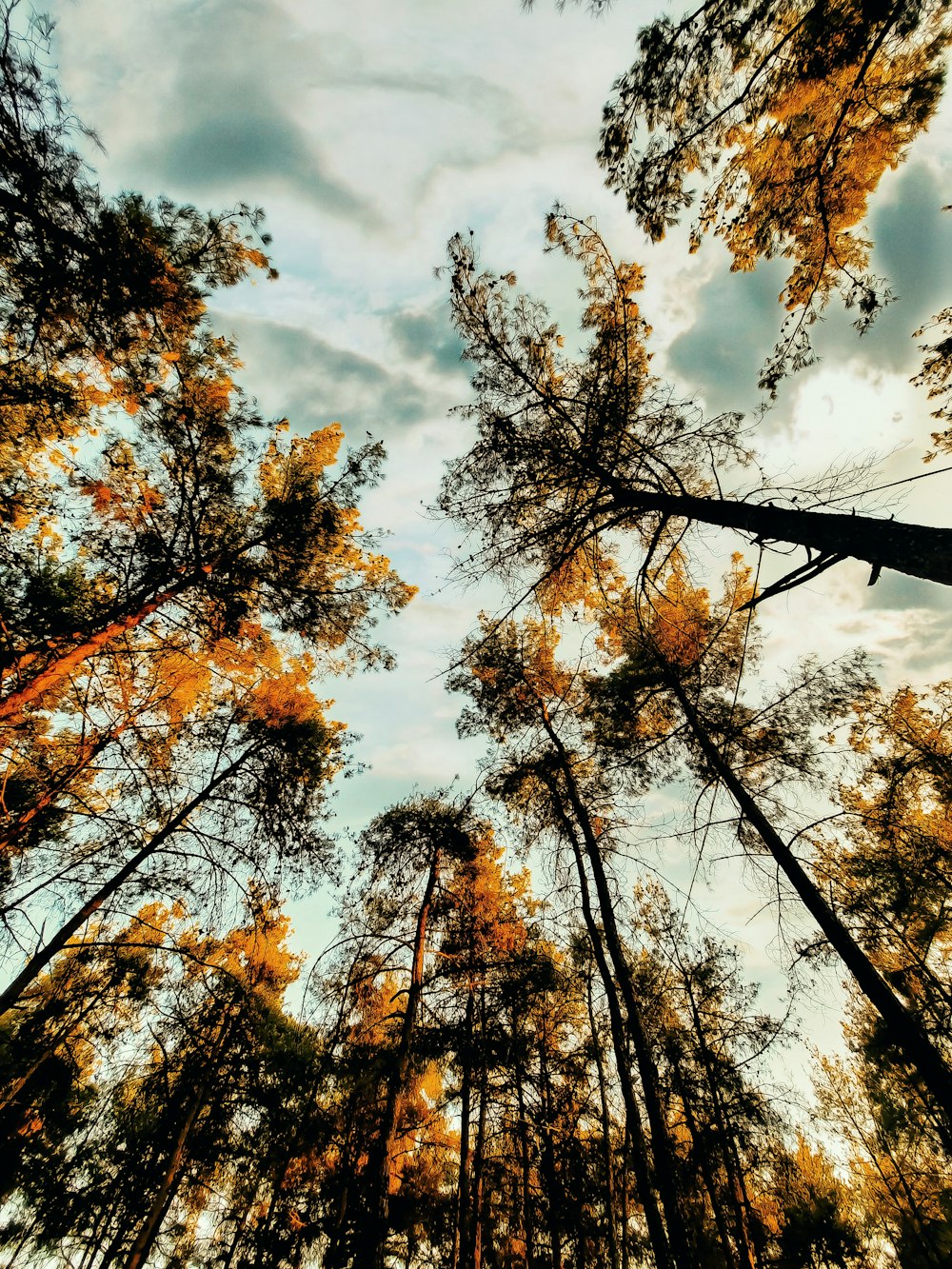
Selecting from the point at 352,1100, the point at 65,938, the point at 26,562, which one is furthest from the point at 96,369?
the point at 352,1100

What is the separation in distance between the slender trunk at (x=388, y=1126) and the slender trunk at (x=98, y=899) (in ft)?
14.4

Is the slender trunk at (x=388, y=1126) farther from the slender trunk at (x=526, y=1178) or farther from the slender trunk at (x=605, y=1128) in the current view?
the slender trunk at (x=605, y=1128)

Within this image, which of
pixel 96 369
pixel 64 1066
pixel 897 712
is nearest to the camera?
pixel 96 369

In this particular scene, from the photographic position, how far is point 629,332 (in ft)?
13.1

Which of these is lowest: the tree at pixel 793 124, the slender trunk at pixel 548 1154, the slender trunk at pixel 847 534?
the slender trunk at pixel 847 534

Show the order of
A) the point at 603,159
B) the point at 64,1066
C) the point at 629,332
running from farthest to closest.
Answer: the point at 64,1066 < the point at 629,332 < the point at 603,159

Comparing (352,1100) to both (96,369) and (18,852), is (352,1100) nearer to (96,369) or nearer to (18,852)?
(18,852)

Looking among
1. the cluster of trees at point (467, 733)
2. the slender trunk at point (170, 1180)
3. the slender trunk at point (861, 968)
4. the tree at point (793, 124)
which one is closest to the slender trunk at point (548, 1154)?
the cluster of trees at point (467, 733)

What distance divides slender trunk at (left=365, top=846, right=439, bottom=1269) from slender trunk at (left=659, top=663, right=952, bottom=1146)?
222 inches

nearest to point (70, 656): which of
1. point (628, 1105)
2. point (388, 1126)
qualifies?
point (388, 1126)

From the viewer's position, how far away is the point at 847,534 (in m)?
2.26

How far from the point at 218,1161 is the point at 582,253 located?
16.7 meters

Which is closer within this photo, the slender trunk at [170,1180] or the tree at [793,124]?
the tree at [793,124]

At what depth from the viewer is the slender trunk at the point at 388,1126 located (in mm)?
5419
